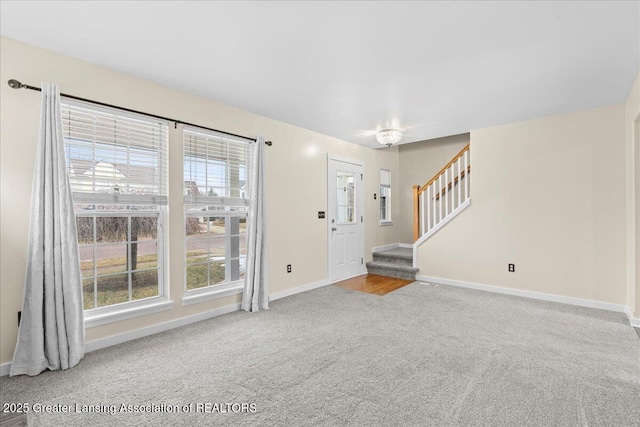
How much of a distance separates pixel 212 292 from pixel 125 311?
886 mm

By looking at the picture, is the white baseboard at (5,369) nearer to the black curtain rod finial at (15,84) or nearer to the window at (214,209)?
the window at (214,209)

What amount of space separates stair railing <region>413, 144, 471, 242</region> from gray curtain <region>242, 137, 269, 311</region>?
2867 mm

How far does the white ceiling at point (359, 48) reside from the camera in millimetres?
1927

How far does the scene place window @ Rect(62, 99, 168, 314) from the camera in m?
2.64

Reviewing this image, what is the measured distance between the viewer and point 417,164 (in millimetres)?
6578

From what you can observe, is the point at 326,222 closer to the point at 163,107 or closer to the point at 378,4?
the point at 163,107

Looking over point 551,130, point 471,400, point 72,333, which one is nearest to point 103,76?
point 72,333

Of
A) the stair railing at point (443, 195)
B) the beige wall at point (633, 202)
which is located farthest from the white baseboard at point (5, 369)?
the beige wall at point (633, 202)

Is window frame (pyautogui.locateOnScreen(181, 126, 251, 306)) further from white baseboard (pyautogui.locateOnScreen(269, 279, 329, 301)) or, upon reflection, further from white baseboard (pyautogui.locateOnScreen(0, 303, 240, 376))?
white baseboard (pyautogui.locateOnScreen(269, 279, 329, 301))

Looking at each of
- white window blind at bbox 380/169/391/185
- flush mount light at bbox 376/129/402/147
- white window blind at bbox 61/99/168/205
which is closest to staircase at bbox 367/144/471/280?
white window blind at bbox 380/169/391/185

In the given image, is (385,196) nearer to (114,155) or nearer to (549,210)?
(549,210)

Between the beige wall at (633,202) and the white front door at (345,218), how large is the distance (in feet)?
11.6

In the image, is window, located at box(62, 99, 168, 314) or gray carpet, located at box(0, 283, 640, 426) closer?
gray carpet, located at box(0, 283, 640, 426)

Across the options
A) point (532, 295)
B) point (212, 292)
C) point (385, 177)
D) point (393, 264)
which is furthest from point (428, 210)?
point (212, 292)
